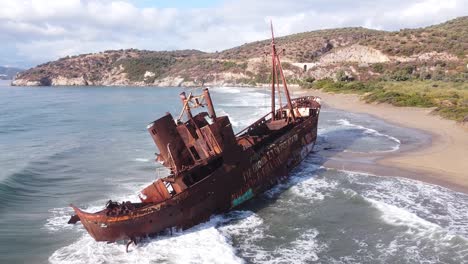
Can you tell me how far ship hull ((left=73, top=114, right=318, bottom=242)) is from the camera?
44.4ft

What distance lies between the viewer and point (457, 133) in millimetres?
30703

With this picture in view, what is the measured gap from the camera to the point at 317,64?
112750 mm

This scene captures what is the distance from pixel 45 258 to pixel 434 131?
2880 cm

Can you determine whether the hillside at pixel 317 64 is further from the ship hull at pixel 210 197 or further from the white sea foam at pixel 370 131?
the ship hull at pixel 210 197

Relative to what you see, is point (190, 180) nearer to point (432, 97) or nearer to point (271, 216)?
point (271, 216)

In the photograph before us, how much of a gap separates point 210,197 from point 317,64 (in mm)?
101864

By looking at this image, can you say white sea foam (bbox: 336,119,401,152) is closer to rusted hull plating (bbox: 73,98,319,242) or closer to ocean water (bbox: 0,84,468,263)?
ocean water (bbox: 0,84,468,263)

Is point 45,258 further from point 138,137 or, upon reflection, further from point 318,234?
point 138,137

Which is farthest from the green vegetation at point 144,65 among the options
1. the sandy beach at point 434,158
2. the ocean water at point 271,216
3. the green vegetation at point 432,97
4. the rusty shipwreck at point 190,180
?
the rusty shipwreck at point 190,180

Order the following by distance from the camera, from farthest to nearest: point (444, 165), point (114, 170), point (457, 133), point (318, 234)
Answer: point (457, 133)
point (114, 170)
point (444, 165)
point (318, 234)

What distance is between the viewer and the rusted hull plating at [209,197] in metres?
13.5

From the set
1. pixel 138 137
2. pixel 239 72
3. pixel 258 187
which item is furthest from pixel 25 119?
pixel 239 72

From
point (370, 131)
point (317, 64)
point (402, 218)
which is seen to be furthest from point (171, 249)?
point (317, 64)

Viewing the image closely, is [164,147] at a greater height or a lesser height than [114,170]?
greater
